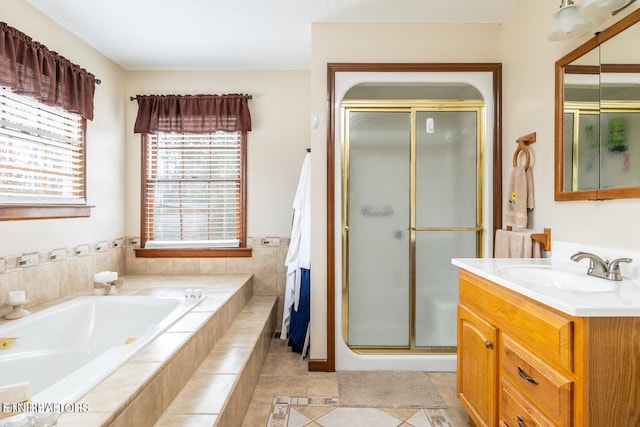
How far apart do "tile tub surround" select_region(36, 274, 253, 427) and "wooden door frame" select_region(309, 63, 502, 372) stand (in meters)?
0.76

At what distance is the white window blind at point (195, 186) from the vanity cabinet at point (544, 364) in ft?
7.87

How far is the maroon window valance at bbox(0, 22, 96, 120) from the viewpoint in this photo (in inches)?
87.7

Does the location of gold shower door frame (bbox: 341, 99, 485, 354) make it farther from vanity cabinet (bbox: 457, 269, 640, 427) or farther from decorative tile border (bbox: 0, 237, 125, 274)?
decorative tile border (bbox: 0, 237, 125, 274)

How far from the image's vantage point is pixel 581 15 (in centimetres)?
166

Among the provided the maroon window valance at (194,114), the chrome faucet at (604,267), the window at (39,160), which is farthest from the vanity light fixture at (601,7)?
the window at (39,160)

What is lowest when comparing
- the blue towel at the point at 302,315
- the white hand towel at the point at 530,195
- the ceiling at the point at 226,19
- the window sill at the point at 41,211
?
the blue towel at the point at 302,315

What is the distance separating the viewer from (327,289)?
273 cm

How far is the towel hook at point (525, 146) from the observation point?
88.0 inches

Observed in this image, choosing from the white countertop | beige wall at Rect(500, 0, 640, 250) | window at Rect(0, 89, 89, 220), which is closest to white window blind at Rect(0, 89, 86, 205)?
window at Rect(0, 89, 89, 220)

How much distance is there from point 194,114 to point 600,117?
10.1ft

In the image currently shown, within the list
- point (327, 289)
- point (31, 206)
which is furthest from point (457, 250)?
point (31, 206)

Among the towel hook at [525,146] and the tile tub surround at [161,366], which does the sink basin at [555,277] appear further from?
the tile tub surround at [161,366]

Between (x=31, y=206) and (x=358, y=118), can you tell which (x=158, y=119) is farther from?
(x=358, y=118)

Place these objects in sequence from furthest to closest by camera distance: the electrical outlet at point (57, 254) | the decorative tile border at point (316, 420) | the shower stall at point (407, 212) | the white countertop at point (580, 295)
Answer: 1. the shower stall at point (407, 212)
2. the electrical outlet at point (57, 254)
3. the decorative tile border at point (316, 420)
4. the white countertop at point (580, 295)
